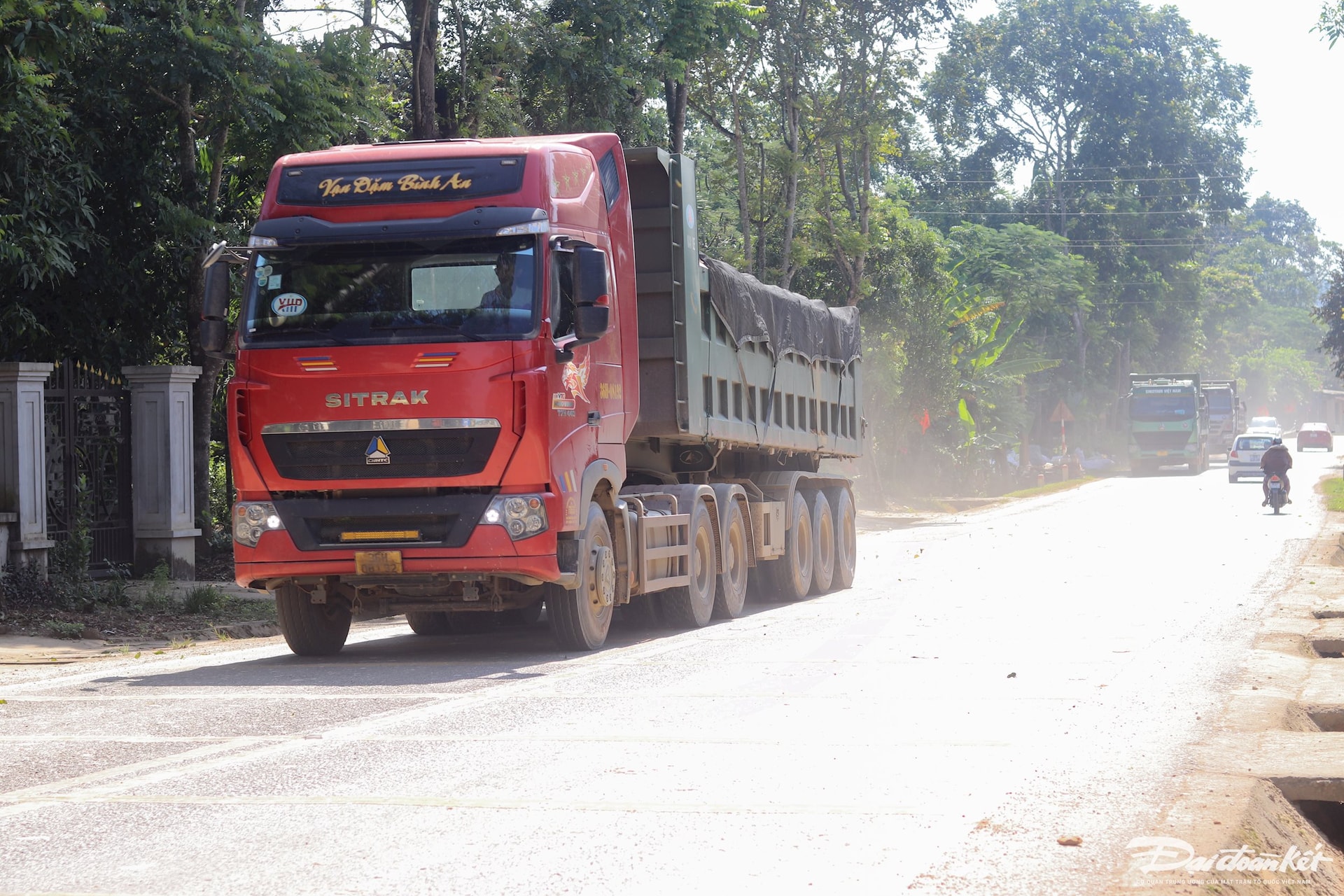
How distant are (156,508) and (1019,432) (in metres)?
49.9

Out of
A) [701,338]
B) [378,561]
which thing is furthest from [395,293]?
[701,338]

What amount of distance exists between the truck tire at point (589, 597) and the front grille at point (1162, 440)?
52.5 meters

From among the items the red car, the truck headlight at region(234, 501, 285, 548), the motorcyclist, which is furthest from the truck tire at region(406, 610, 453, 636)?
the red car

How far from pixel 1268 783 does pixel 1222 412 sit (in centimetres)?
7019

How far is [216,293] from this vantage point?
11.0m

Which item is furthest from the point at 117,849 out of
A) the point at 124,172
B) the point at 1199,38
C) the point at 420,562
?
the point at 1199,38

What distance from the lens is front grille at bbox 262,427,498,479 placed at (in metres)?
10.6

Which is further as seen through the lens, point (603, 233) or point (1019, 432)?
point (1019, 432)

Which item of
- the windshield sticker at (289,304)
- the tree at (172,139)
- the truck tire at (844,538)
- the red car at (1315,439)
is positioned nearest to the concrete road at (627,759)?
the windshield sticker at (289,304)

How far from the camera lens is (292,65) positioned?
56.3 ft

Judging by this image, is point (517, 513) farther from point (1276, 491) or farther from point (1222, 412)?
point (1222, 412)

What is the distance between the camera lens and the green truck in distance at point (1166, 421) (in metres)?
60.4

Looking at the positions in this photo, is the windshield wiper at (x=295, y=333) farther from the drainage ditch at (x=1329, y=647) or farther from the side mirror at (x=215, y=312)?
the drainage ditch at (x=1329, y=647)

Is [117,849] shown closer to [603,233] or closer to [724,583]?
[603,233]
